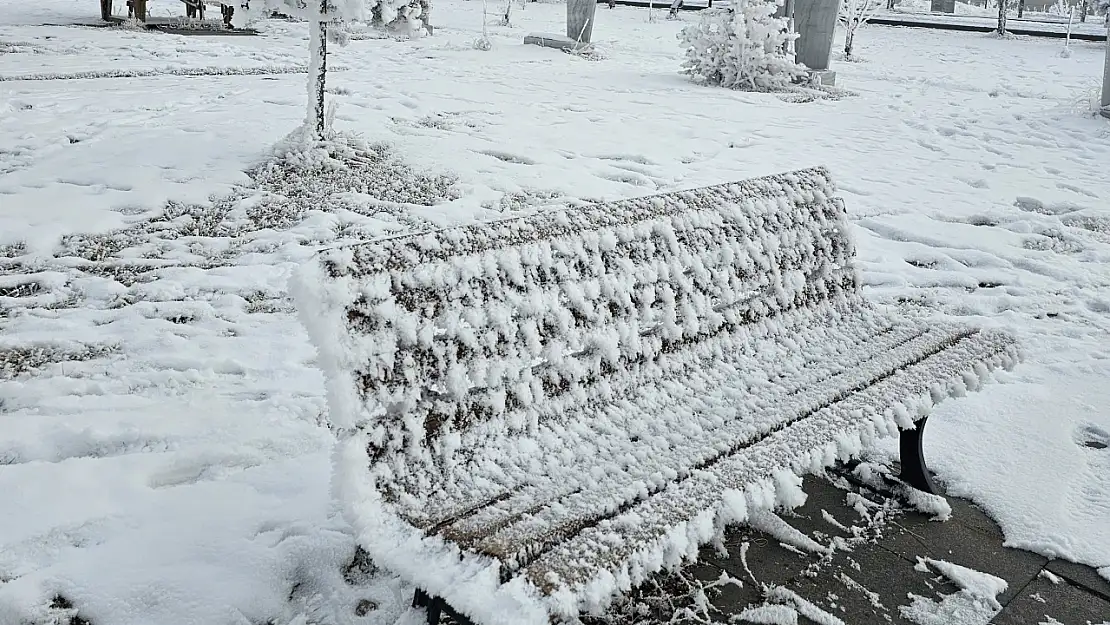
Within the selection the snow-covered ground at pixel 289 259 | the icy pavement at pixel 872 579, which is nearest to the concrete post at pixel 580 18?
the snow-covered ground at pixel 289 259

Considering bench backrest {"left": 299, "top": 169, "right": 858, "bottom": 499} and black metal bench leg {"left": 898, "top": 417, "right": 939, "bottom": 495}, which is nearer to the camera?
bench backrest {"left": 299, "top": 169, "right": 858, "bottom": 499}

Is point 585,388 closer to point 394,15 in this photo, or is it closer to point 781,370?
point 781,370

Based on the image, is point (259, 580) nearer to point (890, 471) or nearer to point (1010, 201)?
point (890, 471)

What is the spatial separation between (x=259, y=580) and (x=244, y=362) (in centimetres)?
150

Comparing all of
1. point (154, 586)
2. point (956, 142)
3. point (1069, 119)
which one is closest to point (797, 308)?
point (154, 586)

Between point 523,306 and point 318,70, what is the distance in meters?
5.38

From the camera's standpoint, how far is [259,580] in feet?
8.20

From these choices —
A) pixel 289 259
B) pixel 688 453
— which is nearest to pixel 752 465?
pixel 688 453

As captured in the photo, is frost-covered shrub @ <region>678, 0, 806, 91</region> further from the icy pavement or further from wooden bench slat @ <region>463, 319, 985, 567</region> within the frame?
the icy pavement

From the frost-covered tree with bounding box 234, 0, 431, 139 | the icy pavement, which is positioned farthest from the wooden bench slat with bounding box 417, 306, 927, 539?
the frost-covered tree with bounding box 234, 0, 431, 139

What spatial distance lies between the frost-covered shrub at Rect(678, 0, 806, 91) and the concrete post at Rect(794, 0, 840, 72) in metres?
0.63

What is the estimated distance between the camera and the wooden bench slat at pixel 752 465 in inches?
73.5

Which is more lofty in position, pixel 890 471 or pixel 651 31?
pixel 651 31

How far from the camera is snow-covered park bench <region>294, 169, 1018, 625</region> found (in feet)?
6.37
